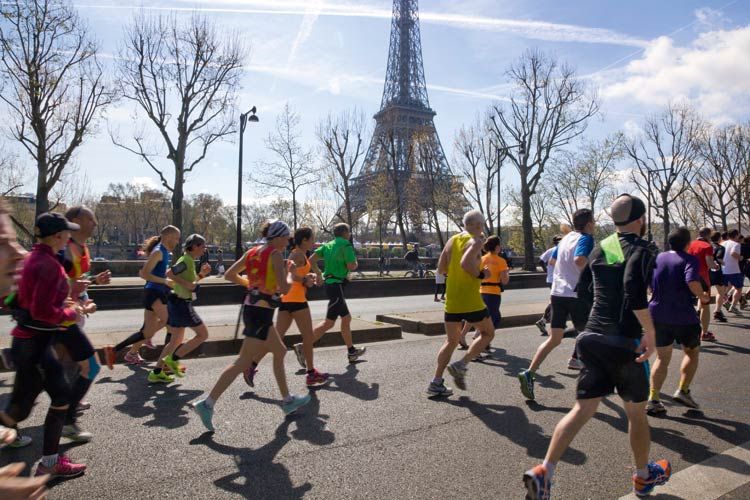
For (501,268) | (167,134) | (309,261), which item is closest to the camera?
(309,261)

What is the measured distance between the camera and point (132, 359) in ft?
22.0

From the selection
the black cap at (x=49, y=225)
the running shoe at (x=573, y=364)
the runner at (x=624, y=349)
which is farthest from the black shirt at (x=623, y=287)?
the running shoe at (x=573, y=364)

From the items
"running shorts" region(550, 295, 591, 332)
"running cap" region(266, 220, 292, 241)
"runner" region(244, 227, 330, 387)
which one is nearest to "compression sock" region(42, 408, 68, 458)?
"running cap" region(266, 220, 292, 241)

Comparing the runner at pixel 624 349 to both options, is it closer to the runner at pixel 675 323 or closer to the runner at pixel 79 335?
the runner at pixel 675 323

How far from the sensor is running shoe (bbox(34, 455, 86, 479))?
11.3 ft

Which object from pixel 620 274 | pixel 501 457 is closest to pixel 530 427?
pixel 501 457

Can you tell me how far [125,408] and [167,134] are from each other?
71.1ft

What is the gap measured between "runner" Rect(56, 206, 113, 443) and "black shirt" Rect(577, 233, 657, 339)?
11.3 feet

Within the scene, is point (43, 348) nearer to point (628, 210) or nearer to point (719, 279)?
point (628, 210)

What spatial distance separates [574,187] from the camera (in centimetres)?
4750

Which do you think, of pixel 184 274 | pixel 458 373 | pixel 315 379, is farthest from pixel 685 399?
pixel 184 274

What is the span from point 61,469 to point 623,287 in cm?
375

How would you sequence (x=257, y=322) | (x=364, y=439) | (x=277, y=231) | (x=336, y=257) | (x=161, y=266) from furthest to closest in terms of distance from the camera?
(x=336, y=257) < (x=161, y=266) < (x=277, y=231) < (x=257, y=322) < (x=364, y=439)

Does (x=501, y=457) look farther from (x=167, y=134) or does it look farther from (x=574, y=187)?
(x=574, y=187)
